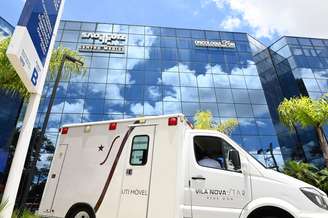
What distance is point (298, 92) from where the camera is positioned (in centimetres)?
3045

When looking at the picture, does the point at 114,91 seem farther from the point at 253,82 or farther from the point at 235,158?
the point at 235,158

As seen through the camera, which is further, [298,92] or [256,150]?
[298,92]

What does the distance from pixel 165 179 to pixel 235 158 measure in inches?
63.1

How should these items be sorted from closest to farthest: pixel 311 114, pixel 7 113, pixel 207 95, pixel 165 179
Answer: pixel 165 179, pixel 311 114, pixel 7 113, pixel 207 95

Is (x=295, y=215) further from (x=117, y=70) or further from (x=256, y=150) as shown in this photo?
(x=117, y=70)

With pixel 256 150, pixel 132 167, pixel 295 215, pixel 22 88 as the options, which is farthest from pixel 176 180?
pixel 256 150

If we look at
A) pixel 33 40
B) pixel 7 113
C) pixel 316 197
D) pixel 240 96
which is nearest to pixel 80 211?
pixel 33 40

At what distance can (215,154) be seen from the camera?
6383 mm

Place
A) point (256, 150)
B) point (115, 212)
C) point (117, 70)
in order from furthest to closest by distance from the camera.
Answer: point (117, 70) → point (256, 150) → point (115, 212)

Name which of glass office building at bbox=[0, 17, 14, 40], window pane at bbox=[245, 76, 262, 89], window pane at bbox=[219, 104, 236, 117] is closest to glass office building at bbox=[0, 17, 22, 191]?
glass office building at bbox=[0, 17, 14, 40]

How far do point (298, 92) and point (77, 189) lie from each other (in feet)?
97.7

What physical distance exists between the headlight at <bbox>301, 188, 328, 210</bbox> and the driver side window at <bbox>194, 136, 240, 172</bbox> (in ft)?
4.52

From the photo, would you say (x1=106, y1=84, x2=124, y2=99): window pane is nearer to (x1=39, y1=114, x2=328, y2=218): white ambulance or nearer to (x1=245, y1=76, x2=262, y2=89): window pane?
(x1=245, y1=76, x2=262, y2=89): window pane

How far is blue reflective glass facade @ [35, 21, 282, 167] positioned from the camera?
26.7 metres
